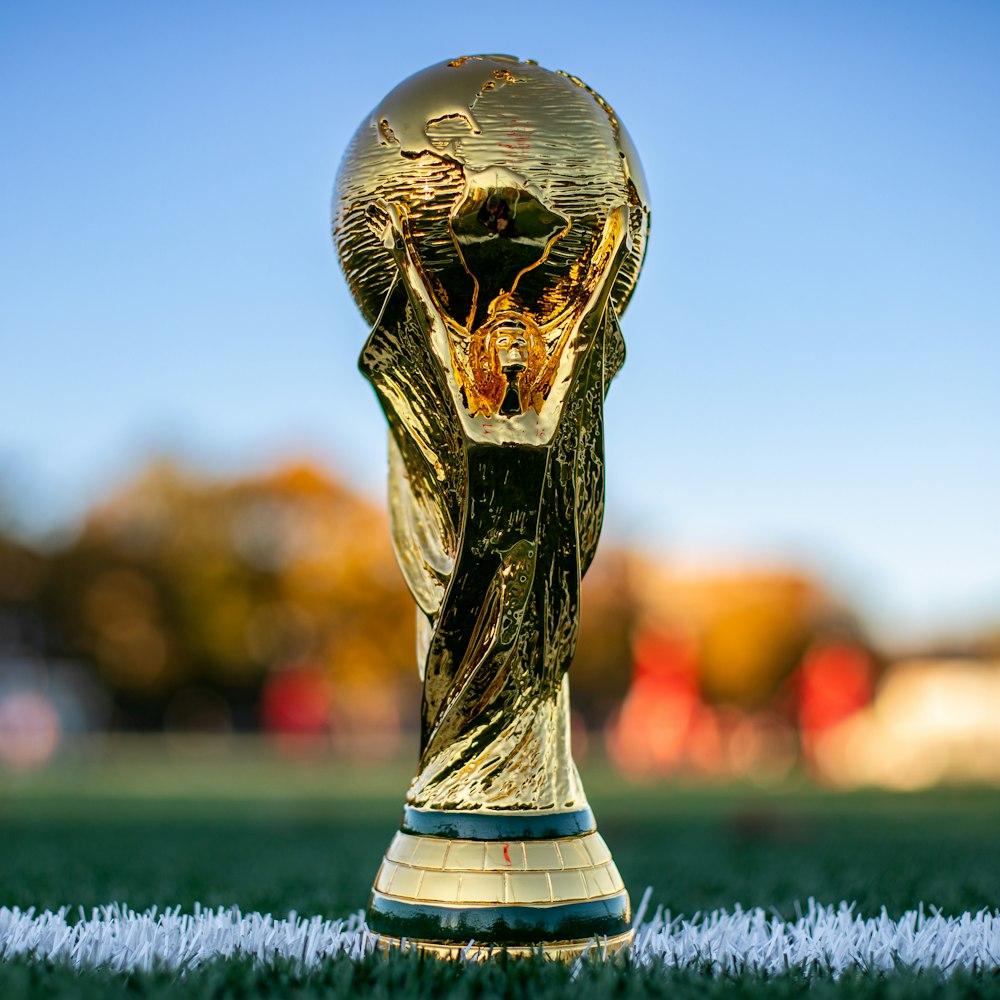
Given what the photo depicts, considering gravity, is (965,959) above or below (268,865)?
above

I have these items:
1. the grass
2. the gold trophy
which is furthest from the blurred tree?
the gold trophy

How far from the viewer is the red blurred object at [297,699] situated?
41.8m

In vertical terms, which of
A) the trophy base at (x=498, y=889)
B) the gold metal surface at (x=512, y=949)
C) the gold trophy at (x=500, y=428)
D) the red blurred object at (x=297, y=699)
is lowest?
the red blurred object at (x=297, y=699)

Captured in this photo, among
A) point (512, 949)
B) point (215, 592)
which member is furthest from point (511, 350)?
point (215, 592)

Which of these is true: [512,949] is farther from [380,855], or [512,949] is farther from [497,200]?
[380,855]

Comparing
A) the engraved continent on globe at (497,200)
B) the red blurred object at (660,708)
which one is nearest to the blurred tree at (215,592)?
the red blurred object at (660,708)

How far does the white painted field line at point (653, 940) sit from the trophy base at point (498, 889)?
175mm

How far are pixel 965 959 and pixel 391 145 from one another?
3.07 m

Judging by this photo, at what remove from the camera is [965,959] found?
362 cm

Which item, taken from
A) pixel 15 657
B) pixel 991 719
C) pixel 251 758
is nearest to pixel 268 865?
pixel 251 758

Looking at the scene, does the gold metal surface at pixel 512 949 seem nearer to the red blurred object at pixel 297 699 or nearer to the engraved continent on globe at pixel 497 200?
the engraved continent on globe at pixel 497 200

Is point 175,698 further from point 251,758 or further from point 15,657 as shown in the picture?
point 251,758

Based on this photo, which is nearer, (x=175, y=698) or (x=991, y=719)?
(x=991, y=719)

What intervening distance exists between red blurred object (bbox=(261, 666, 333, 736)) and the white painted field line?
1471 inches
